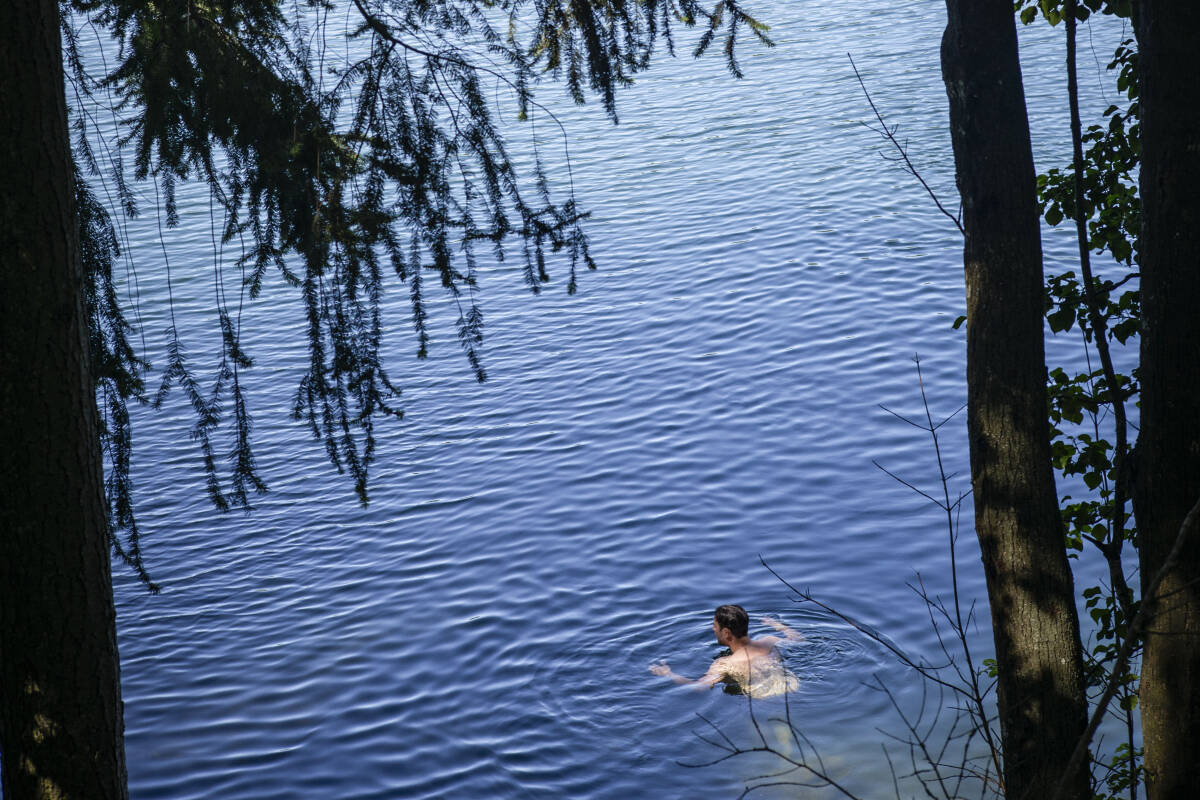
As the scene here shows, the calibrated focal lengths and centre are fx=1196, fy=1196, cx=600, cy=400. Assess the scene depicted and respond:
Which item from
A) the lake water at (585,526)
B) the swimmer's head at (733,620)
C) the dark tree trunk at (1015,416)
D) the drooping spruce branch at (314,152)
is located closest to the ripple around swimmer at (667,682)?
the lake water at (585,526)

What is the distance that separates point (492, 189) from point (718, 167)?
1572 cm

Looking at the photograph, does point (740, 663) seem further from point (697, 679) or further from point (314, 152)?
point (314, 152)

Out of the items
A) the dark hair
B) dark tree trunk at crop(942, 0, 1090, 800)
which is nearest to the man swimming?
the dark hair

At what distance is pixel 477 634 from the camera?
9.62m

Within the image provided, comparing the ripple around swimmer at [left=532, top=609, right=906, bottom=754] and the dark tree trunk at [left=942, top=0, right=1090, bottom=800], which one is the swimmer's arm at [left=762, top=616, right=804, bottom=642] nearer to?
the ripple around swimmer at [left=532, top=609, right=906, bottom=754]

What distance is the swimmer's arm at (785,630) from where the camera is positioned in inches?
365

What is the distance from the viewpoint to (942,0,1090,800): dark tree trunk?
4.61m

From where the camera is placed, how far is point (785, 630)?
30.6ft

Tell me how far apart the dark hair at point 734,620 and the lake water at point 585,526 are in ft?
2.12

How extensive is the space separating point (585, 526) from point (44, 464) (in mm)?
7454

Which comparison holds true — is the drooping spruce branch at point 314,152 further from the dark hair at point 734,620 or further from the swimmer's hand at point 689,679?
the swimmer's hand at point 689,679

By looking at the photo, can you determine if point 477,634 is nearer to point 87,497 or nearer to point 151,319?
point 87,497

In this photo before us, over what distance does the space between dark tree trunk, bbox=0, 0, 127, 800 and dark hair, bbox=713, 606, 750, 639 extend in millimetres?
5198

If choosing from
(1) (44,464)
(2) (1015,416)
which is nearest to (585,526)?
(2) (1015,416)
